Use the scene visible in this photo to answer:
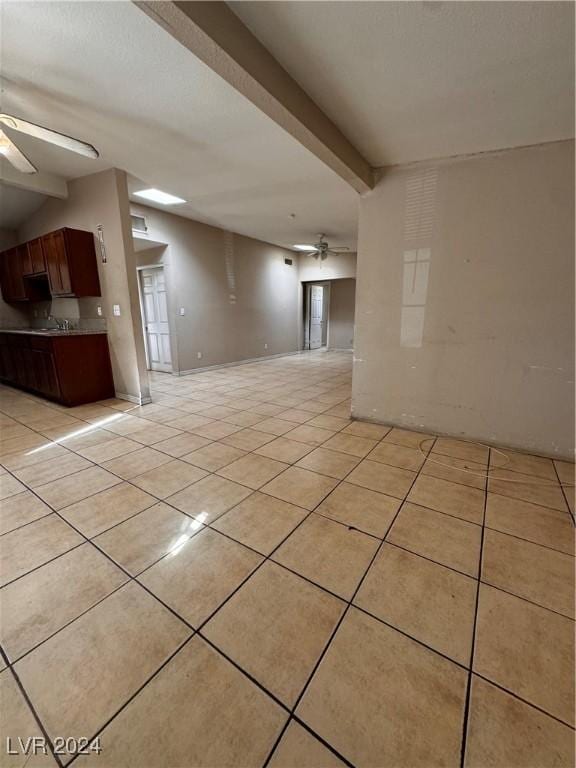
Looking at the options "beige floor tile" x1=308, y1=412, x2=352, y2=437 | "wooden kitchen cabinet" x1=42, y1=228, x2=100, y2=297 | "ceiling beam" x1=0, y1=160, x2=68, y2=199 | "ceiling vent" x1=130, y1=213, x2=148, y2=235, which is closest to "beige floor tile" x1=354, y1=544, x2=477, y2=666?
"beige floor tile" x1=308, y1=412, x2=352, y2=437

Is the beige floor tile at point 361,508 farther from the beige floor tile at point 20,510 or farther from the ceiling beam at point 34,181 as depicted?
the ceiling beam at point 34,181

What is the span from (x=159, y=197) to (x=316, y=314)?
6672mm

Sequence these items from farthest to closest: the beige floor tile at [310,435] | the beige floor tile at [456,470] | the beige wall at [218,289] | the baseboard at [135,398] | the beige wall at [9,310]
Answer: the beige wall at [218,289]
the beige wall at [9,310]
the baseboard at [135,398]
the beige floor tile at [310,435]
the beige floor tile at [456,470]

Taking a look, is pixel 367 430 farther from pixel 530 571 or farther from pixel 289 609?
pixel 289 609

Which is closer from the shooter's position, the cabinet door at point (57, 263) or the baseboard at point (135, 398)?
the cabinet door at point (57, 263)

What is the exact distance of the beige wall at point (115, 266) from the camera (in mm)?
3658

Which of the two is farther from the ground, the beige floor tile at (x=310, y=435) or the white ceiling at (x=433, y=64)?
the white ceiling at (x=433, y=64)

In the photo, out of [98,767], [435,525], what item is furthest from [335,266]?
[98,767]

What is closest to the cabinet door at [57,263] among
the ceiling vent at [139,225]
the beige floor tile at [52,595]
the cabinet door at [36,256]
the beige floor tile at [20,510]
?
the cabinet door at [36,256]

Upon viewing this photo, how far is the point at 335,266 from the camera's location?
841 centimetres

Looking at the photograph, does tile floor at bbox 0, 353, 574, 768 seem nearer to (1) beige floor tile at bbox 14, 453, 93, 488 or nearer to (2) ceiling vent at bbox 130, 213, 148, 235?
(1) beige floor tile at bbox 14, 453, 93, 488

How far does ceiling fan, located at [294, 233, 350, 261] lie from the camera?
6345mm

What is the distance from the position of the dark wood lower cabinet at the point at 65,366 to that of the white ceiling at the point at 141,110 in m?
2.06

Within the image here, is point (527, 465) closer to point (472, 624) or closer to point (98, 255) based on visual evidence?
point (472, 624)
